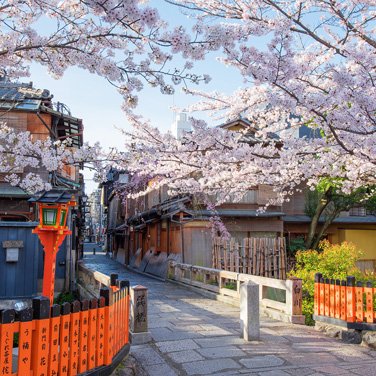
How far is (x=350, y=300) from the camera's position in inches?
352

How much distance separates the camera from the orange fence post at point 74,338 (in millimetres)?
5047

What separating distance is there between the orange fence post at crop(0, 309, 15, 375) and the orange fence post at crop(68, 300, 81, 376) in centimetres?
91

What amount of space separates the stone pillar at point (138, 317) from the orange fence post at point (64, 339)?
3256mm

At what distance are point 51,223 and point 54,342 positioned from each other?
6010mm

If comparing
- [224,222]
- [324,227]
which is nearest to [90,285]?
[224,222]

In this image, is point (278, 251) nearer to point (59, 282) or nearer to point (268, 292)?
point (268, 292)

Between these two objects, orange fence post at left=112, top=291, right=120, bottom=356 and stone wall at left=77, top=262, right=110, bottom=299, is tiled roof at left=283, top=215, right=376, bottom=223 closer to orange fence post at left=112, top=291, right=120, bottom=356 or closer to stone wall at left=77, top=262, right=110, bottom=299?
stone wall at left=77, top=262, right=110, bottom=299

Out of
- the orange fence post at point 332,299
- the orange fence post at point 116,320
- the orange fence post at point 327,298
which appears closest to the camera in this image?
the orange fence post at point 116,320

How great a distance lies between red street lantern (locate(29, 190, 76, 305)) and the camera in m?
10.2

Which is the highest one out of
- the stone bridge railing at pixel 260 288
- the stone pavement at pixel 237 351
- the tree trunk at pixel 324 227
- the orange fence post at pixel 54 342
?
the tree trunk at pixel 324 227

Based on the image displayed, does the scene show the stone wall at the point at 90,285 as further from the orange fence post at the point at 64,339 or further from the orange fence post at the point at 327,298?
the orange fence post at the point at 64,339

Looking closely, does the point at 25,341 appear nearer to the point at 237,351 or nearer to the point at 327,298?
the point at 237,351

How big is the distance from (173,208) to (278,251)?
207 inches

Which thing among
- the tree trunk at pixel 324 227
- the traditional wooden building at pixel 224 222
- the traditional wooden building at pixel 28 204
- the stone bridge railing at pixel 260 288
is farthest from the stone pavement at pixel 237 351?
the tree trunk at pixel 324 227
